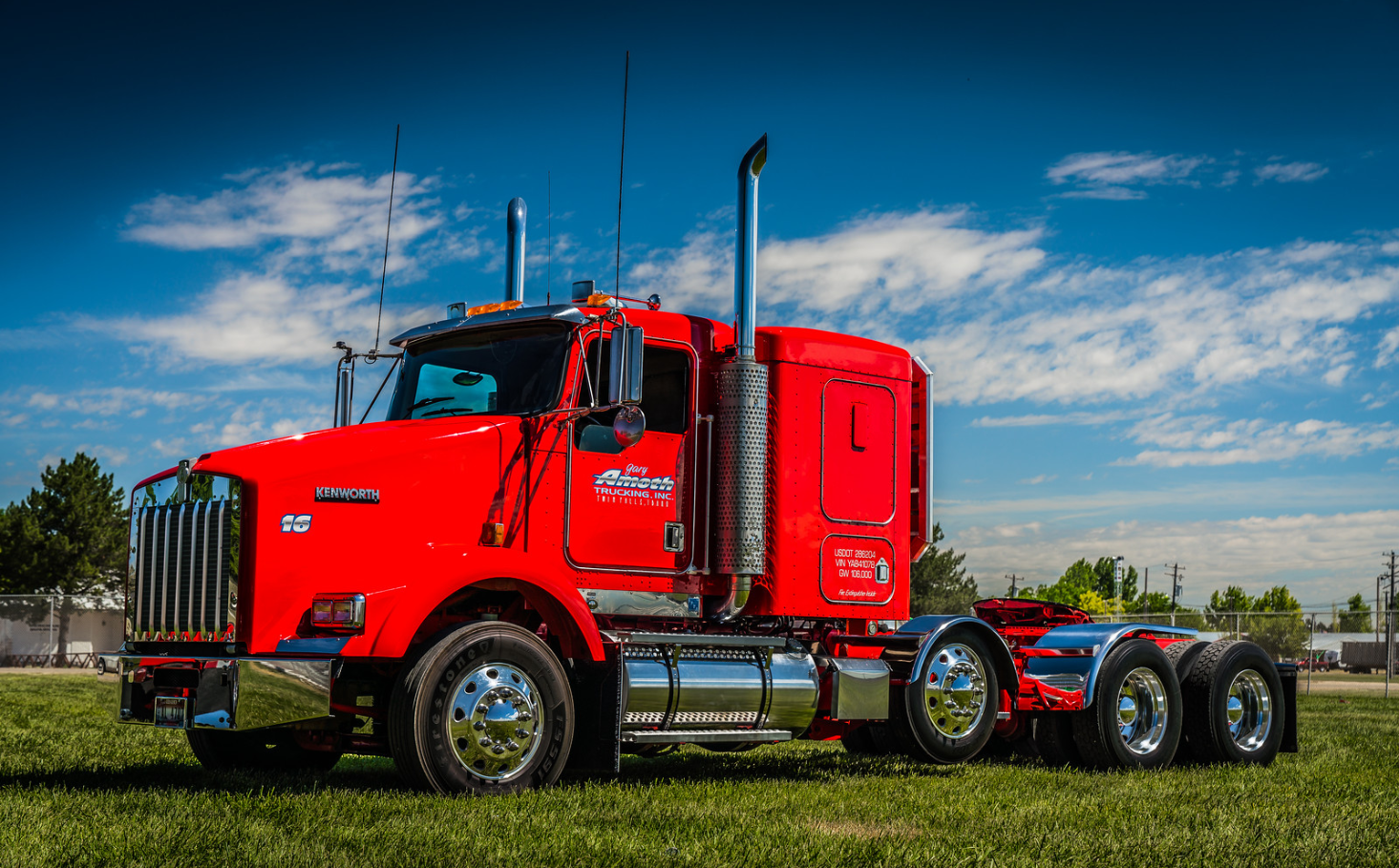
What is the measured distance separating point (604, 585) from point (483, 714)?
62.9 inches

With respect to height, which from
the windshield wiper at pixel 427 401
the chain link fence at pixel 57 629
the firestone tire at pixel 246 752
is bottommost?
the chain link fence at pixel 57 629

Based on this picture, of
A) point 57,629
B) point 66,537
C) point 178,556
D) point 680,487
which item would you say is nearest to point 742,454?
point 680,487

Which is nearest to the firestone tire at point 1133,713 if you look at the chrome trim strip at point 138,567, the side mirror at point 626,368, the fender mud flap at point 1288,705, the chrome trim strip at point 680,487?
the fender mud flap at point 1288,705

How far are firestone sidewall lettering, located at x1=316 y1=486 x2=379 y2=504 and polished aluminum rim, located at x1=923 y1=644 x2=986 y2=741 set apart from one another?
14.5 ft

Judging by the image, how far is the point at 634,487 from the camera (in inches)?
381

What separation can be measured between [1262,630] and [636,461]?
107ft

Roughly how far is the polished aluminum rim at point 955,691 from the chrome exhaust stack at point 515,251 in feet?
14.8

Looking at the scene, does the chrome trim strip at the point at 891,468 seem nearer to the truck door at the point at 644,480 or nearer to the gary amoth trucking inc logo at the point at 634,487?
the truck door at the point at 644,480

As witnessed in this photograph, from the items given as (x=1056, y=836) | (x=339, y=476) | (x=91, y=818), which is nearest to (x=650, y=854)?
(x=1056, y=836)

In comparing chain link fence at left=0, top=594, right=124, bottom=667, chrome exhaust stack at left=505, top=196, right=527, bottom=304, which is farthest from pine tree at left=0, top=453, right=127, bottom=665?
chrome exhaust stack at left=505, top=196, right=527, bottom=304

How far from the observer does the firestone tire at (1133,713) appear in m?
11.2

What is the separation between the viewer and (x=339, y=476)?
8469 millimetres

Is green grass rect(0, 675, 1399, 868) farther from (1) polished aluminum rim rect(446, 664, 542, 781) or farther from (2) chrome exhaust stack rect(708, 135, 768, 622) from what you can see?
(2) chrome exhaust stack rect(708, 135, 768, 622)

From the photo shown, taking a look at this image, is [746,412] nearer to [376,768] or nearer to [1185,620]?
[376,768]
